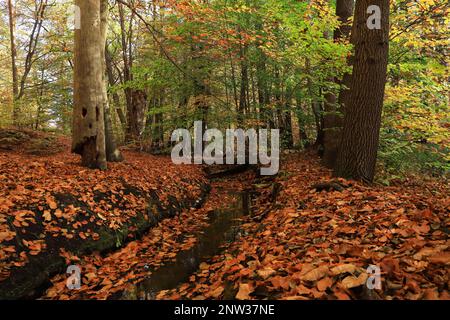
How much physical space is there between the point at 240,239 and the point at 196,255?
95 cm

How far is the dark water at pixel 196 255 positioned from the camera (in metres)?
4.70

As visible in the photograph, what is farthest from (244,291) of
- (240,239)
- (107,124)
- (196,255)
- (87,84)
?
(107,124)

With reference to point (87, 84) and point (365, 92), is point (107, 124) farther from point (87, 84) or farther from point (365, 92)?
point (365, 92)

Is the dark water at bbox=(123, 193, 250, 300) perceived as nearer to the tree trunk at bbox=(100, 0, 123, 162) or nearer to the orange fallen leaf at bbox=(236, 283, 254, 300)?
the orange fallen leaf at bbox=(236, 283, 254, 300)

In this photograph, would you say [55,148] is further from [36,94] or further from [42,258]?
[42,258]

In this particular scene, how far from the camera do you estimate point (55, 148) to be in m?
12.7

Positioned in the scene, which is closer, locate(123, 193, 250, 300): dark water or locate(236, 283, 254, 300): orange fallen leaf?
locate(236, 283, 254, 300): orange fallen leaf

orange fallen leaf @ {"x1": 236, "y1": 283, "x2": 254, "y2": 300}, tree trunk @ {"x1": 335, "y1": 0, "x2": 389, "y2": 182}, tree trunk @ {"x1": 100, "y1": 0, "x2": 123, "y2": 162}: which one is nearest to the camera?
orange fallen leaf @ {"x1": 236, "y1": 283, "x2": 254, "y2": 300}

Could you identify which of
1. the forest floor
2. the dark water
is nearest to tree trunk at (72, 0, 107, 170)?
the forest floor

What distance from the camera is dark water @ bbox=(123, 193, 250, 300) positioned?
4704mm

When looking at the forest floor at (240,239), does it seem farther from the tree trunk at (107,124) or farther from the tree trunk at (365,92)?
the tree trunk at (107,124)

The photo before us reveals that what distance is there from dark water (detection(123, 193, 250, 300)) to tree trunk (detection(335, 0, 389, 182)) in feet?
10.4

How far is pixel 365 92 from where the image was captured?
21.4ft

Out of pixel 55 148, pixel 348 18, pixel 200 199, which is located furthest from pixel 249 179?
pixel 55 148
